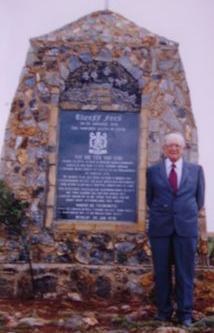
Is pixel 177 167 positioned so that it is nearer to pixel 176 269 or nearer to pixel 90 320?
pixel 176 269

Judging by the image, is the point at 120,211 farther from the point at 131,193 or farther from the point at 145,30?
the point at 145,30

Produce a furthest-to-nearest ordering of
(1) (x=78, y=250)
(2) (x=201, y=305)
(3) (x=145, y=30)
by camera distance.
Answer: (3) (x=145, y=30)
(1) (x=78, y=250)
(2) (x=201, y=305)

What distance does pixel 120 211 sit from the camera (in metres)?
7.03

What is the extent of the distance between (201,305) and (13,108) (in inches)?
141

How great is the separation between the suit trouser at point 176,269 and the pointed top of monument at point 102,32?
319cm

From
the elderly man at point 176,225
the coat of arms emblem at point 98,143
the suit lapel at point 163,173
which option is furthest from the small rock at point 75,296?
the suit lapel at point 163,173

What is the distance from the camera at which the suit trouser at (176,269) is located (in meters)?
5.31

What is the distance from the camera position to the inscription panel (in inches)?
277

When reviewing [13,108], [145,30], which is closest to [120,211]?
[13,108]

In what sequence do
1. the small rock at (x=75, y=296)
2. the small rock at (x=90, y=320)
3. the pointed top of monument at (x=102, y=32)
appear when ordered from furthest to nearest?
the pointed top of monument at (x=102, y=32), the small rock at (x=75, y=296), the small rock at (x=90, y=320)

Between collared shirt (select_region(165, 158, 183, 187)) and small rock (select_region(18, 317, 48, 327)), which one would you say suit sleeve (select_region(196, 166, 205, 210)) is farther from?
small rock (select_region(18, 317, 48, 327))

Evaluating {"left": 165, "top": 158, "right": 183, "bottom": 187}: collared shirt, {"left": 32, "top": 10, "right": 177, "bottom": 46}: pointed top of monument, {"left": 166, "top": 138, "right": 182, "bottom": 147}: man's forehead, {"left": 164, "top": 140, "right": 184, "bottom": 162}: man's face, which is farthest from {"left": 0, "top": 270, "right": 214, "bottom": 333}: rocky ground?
{"left": 32, "top": 10, "right": 177, "bottom": 46}: pointed top of monument

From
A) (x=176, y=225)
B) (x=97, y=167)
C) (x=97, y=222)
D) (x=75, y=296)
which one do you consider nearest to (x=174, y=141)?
(x=176, y=225)

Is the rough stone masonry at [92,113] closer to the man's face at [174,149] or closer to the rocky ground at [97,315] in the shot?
the rocky ground at [97,315]
